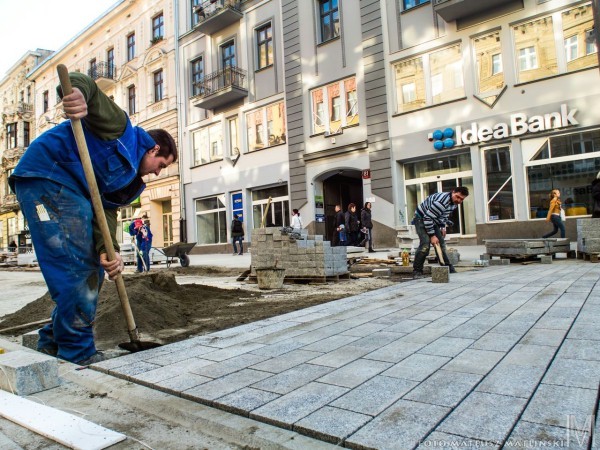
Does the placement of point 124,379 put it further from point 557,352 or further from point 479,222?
point 479,222

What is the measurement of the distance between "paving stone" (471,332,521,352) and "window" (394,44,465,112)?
1283 centimetres

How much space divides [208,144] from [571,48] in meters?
16.1

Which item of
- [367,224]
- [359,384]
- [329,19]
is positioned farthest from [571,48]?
[359,384]

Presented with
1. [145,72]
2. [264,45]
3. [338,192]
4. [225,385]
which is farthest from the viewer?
[145,72]

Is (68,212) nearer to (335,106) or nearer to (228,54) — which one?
(335,106)

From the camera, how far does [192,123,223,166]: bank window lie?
71.9ft

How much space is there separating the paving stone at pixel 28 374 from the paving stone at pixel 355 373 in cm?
163

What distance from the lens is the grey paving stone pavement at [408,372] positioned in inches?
69.5

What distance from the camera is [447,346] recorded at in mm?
2961

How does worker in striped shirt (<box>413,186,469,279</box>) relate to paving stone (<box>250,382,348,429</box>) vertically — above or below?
above

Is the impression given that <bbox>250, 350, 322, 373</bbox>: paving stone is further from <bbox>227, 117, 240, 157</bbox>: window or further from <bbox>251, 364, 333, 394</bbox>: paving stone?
<bbox>227, 117, 240, 157</bbox>: window

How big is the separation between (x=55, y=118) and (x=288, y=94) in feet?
81.4

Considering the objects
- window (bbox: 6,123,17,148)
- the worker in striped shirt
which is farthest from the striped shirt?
window (bbox: 6,123,17,148)

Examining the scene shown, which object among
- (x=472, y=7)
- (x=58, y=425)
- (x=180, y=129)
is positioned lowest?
(x=58, y=425)
